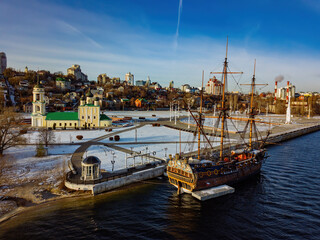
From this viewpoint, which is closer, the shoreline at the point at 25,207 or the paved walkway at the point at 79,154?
the shoreline at the point at 25,207

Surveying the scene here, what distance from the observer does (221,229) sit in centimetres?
1691

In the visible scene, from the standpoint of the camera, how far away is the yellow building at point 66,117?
185 feet

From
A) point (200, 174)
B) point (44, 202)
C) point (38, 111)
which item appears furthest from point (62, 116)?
point (200, 174)

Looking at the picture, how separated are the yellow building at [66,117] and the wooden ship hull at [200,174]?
1605 inches

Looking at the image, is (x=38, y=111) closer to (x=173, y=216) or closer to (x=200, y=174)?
(x=200, y=174)

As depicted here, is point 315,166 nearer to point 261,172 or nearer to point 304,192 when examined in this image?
point 261,172

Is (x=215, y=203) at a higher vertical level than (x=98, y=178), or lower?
lower

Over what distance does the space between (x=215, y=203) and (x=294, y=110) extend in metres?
141

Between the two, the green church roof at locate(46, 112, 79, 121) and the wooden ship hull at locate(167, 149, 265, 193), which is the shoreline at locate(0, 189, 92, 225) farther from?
the green church roof at locate(46, 112, 79, 121)

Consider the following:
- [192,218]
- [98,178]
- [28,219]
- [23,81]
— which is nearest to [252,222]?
[192,218]

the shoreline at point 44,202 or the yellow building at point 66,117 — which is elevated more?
the yellow building at point 66,117

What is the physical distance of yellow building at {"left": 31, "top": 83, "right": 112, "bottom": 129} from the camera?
185 feet

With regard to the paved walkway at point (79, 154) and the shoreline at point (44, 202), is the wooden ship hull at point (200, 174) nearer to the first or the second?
the shoreline at point (44, 202)

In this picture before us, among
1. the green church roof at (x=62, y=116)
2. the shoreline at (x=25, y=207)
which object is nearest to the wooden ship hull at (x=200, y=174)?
the shoreline at (x=25, y=207)
